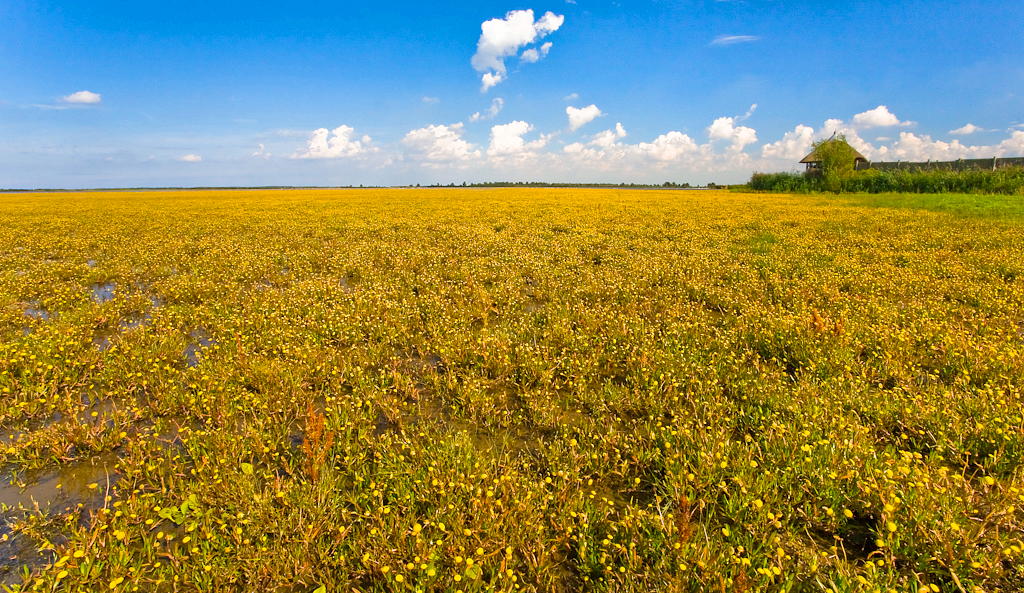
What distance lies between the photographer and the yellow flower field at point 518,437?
3.10 m

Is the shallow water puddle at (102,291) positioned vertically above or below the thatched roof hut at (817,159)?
below

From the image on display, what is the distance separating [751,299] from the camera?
929 cm

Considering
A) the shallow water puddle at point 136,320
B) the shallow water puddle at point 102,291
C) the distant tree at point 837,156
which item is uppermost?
the distant tree at point 837,156

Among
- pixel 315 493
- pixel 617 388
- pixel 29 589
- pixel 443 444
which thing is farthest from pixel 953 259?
pixel 29 589

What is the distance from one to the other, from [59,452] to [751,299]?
442 inches

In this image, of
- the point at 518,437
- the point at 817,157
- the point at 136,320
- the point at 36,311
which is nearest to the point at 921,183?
the point at 817,157

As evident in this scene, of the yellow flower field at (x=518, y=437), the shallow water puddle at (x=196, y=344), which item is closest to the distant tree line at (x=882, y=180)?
the yellow flower field at (x=518, y=437)

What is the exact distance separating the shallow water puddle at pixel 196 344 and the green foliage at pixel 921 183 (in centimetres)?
6185

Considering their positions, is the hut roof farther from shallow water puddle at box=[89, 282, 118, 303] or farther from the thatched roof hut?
shallow water puddle at box=[89, 282, 118, 303]

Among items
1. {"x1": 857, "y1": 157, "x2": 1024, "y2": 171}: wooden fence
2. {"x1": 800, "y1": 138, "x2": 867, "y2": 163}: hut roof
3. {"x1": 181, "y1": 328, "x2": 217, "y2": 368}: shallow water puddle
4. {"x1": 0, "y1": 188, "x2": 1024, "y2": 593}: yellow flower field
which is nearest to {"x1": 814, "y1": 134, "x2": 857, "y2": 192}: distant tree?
{"x1": 800, "y1": 138, "x2": 867, "y2": 163}: hut roof

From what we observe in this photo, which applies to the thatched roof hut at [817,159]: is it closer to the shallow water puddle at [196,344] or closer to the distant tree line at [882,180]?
the distant tree line at [882,180]

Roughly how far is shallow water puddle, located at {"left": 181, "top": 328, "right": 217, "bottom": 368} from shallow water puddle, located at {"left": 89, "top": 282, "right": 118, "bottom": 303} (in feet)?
13.0

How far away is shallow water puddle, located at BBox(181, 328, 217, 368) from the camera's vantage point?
6648mm

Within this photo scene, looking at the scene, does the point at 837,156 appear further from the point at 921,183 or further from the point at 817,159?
the point at 921,183
